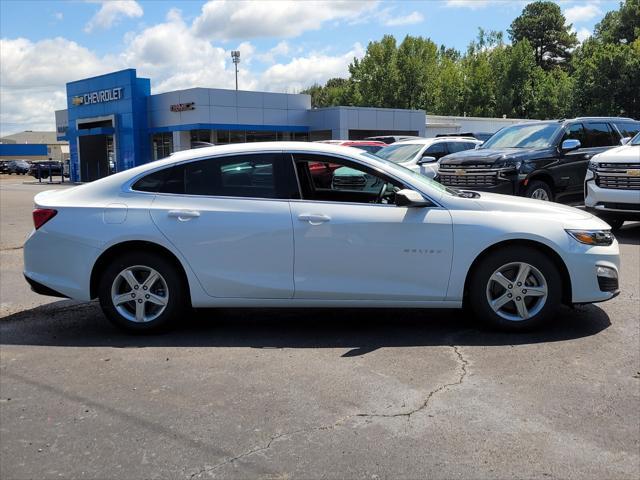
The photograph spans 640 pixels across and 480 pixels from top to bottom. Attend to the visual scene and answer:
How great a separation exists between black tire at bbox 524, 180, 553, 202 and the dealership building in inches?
1148

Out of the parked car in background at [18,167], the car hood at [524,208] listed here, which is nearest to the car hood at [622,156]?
the car hood at [524,208]

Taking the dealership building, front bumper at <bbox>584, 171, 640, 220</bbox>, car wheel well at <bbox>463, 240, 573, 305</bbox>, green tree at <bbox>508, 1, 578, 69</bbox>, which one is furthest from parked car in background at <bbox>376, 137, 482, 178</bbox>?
green tree at <bbox>508, 1, 578, 69</bbox>

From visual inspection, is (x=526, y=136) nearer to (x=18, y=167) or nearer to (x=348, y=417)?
(x=348, y=417)

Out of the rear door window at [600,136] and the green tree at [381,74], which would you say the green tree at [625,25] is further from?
the rear door window at [600,136]

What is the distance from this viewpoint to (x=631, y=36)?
196 ft

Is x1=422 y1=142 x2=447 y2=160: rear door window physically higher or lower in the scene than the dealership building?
lower

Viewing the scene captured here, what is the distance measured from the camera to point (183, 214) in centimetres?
525

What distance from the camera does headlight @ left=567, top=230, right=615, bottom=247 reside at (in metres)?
5.17

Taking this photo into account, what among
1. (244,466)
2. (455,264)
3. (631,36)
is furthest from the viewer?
(631,36)

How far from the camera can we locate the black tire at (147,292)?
529 cm

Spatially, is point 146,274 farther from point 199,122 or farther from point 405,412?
point 199,122

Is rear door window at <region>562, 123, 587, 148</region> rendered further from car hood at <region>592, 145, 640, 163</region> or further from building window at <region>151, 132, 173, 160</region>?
building window at <region>151, 132, 173, 160</region>

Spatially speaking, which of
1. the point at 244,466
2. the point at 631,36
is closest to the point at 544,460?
the point at 244,466

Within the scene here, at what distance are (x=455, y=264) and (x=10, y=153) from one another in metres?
104
